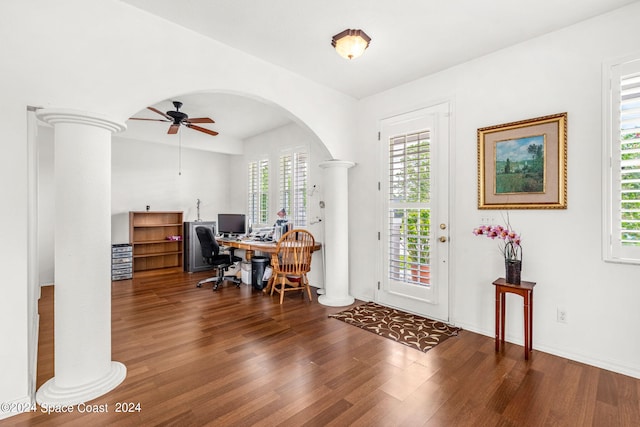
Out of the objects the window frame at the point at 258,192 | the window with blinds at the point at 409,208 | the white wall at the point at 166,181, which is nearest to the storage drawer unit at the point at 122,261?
the white wall at the point at 166,181

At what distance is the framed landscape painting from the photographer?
2537mm

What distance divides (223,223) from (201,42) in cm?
377

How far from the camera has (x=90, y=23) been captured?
204cm

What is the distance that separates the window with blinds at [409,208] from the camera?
3.38m

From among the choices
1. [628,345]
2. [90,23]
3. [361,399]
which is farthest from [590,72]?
[90,23]

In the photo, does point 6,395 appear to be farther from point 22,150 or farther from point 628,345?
point 628,345

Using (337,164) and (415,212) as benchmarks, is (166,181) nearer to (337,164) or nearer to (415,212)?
(337,164)

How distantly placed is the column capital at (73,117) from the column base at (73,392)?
1.73 meters

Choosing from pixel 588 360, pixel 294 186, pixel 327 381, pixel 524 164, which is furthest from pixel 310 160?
pixel 588 360

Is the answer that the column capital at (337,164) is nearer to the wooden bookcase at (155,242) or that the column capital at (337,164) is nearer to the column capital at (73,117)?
the column capital at (73,117)

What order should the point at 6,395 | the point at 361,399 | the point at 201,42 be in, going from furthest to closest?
1. the point at 201,42
2. the point at 361,399
3. the point at 6,395

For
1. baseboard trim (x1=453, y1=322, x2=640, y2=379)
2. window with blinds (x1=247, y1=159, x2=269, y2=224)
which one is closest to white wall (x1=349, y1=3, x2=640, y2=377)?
baseboard trim (x1=453, y1=322, x2=640, y2=379)

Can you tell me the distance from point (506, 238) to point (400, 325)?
1.37m

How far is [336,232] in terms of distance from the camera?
389 centimetres
